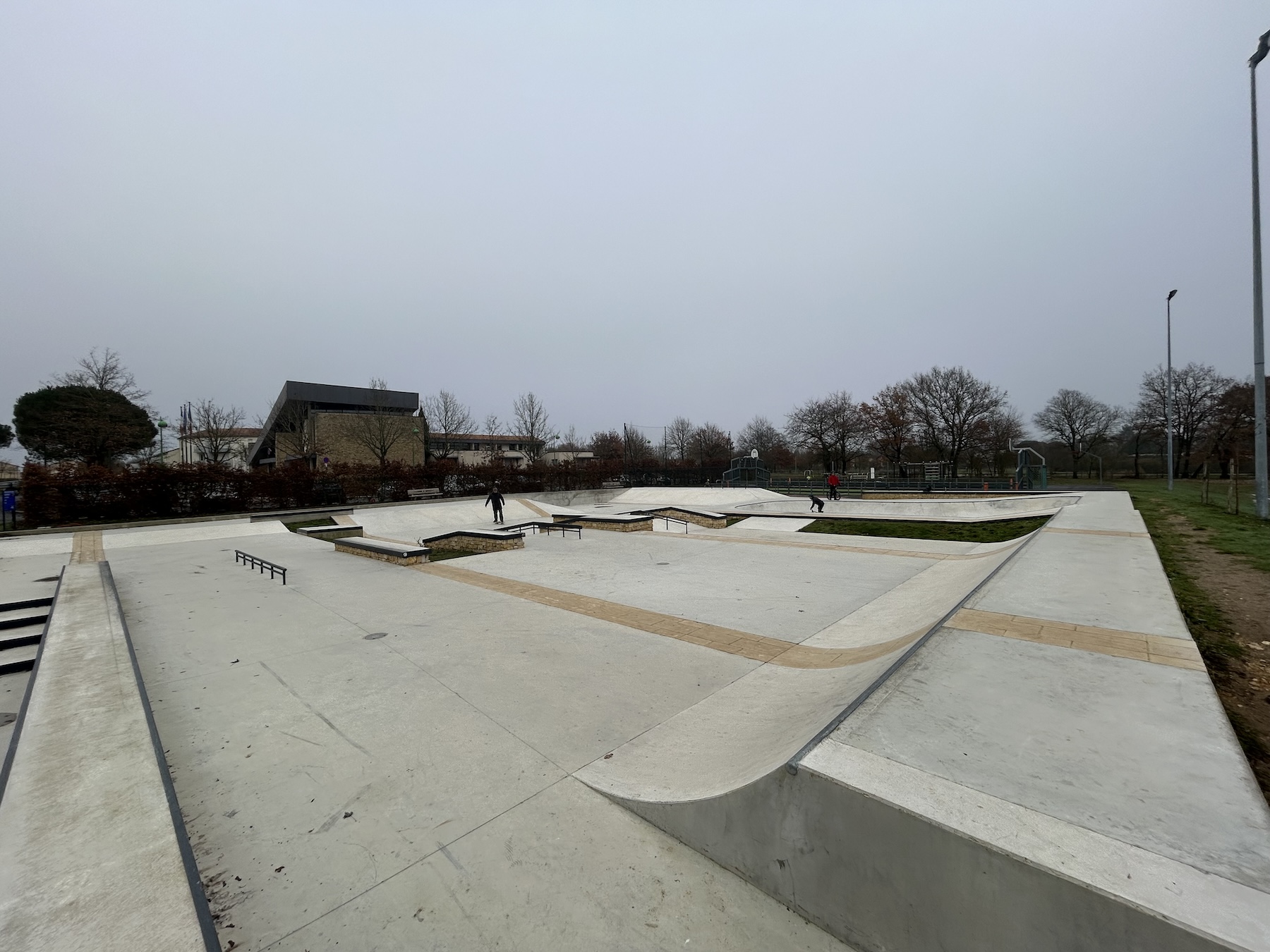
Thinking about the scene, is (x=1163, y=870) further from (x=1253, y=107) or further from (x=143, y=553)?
(x=1253, y=107)

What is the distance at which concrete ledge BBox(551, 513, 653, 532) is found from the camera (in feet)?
53.5

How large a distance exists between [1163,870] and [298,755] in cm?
457

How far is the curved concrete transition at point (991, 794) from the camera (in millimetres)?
1604

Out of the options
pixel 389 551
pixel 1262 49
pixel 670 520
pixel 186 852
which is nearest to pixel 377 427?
pixel 670 520

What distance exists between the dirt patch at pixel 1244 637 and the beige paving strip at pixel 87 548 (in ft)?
59.7

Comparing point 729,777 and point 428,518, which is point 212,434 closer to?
point 428,518

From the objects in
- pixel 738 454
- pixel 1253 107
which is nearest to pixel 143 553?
pixel 1253 107

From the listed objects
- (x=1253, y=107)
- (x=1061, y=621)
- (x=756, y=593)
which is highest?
(x=1253, y=107)

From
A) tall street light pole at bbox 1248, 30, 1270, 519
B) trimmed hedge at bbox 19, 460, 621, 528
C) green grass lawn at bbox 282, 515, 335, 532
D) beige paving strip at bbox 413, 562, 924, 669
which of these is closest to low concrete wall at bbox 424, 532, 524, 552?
beige paving strip at bbox 413, 562, 924, 669

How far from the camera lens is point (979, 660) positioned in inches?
140

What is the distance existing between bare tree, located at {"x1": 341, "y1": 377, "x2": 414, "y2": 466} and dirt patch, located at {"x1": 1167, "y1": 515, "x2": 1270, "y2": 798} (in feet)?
125

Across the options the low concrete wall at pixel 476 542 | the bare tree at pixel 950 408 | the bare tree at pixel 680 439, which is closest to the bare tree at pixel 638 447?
the bare tree at pixel 680 439

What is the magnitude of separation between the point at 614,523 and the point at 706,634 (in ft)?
34.0

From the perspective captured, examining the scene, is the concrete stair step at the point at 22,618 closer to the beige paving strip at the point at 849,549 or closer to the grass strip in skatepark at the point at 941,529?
the beige paving strip at the point at 849,549
